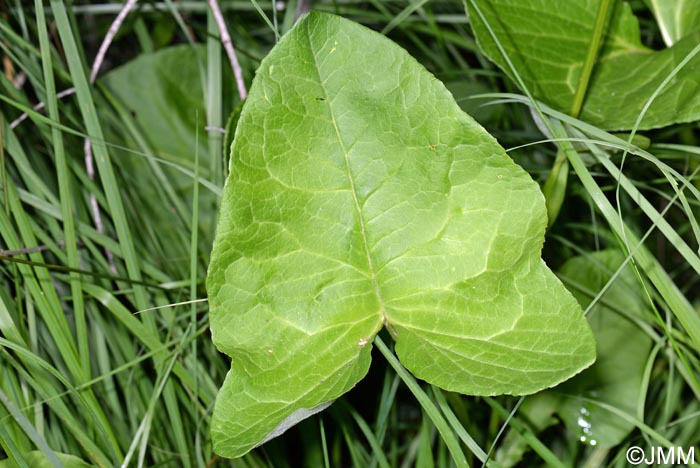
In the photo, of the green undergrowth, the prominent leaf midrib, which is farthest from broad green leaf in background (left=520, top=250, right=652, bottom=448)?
the prominent leaf midrib

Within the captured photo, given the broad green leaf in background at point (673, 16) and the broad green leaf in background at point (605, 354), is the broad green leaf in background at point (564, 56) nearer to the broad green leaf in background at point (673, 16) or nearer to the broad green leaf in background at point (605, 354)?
the broad green leaf in background at point (673, 16)

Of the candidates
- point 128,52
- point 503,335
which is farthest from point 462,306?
point 128,52

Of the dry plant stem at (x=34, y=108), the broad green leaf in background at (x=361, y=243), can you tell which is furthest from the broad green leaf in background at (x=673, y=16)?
the dry plant stem at (x=34, y=108)

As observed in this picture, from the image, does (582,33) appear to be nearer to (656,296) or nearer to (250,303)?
(656,296)

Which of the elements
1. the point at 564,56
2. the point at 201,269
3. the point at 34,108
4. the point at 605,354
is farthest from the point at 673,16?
the point at 34,108

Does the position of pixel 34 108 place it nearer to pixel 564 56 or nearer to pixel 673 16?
pixel 564 56

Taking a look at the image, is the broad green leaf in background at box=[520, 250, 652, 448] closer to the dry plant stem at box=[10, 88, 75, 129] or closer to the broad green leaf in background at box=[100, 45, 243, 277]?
the broad green leaf in background at box=[100, 45, 243, 277]

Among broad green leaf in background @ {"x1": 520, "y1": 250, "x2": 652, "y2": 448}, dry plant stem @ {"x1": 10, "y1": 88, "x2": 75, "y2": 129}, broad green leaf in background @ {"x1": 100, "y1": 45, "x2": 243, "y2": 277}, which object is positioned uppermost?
dry plant stem @ {"x1": 10, "y1": 88, "x2": 75, "y2": 129}
